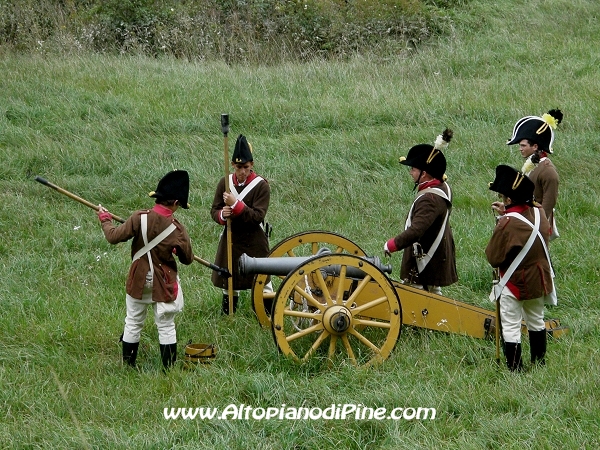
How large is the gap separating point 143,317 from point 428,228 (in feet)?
7.28

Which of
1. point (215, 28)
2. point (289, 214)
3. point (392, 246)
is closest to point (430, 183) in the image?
point (392, 246)

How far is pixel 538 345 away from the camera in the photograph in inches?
246

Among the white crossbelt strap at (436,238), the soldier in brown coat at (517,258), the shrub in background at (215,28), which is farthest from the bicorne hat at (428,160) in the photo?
the shrub in background at (215,28)

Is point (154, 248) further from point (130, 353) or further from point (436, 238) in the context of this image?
point (436, 238)

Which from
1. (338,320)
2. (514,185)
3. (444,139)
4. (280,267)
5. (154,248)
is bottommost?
(338,320)

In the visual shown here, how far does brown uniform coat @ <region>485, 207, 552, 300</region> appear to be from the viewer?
19.7 feet

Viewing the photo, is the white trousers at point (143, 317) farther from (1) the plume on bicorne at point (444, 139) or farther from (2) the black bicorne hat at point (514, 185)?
(2) the black bicorne hat at point (514, 185)

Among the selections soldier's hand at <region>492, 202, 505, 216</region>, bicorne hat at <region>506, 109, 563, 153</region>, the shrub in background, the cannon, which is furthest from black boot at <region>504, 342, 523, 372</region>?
the shrub in background

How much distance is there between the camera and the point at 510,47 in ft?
53.9

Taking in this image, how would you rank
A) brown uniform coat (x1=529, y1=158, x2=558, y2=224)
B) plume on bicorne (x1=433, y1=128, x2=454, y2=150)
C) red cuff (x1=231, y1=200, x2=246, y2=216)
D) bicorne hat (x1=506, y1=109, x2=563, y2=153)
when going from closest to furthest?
plume on bicorne (x1=433, y1=128, x2=454, y2=150) → red cuff (x1=231, y1=200, x2=246, y2=216) → bicorne hat (x1=506, y1=109, x2=563, y2=153) → brown uniform coat (x1=529, y1=158, x2=558, y2=224)

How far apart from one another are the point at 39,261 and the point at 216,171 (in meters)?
3.08

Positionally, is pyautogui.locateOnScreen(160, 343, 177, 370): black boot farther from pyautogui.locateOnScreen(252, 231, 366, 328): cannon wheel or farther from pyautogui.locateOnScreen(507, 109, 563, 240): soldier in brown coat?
pyautogui.locateOnScreen(507, 109, 563, 240): soldier in brown coat

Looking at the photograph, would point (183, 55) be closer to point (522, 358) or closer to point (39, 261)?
point (39, 261)

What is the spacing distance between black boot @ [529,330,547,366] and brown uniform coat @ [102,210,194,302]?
2475 millimetres
